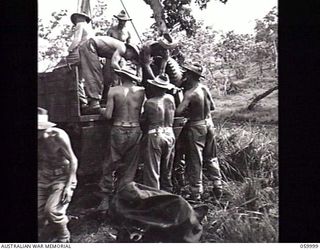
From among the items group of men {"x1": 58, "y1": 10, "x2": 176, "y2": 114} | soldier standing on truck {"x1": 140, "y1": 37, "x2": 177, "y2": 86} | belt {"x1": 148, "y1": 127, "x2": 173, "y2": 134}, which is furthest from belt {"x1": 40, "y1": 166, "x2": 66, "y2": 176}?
soldier standing on truck {"x1": 140, "y1": 37, "x2": 177, "y2": 86}

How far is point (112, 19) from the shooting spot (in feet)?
15.7

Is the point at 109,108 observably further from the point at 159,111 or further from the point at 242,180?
the point at 242,180

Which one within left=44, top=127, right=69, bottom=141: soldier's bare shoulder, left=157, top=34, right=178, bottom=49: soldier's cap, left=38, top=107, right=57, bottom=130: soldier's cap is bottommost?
left=44, top=127, right=69, bottom=141: soldier's bare shoulder

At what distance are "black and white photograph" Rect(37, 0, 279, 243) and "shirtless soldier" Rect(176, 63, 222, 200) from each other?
0.4 inches

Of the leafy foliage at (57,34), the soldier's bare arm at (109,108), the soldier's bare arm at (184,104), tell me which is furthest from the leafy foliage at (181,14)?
the soldier's bare arm at (109,108)

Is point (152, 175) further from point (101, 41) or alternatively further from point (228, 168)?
point (101, 41)

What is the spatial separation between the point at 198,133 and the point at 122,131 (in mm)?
782

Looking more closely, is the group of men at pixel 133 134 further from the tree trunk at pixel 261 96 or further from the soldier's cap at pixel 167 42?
the tree trunk at pixel 261 96

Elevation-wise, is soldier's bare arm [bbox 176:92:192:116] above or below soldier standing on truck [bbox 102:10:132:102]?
below

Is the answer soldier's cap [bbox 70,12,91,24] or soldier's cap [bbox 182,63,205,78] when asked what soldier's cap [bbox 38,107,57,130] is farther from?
soldier's cap [bbox 182,63,205,78]

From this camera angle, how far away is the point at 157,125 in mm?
4672

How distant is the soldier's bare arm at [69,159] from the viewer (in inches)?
177

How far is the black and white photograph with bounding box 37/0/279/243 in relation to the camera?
14.9ft

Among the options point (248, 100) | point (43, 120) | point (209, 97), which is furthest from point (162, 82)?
point (43, 120)
